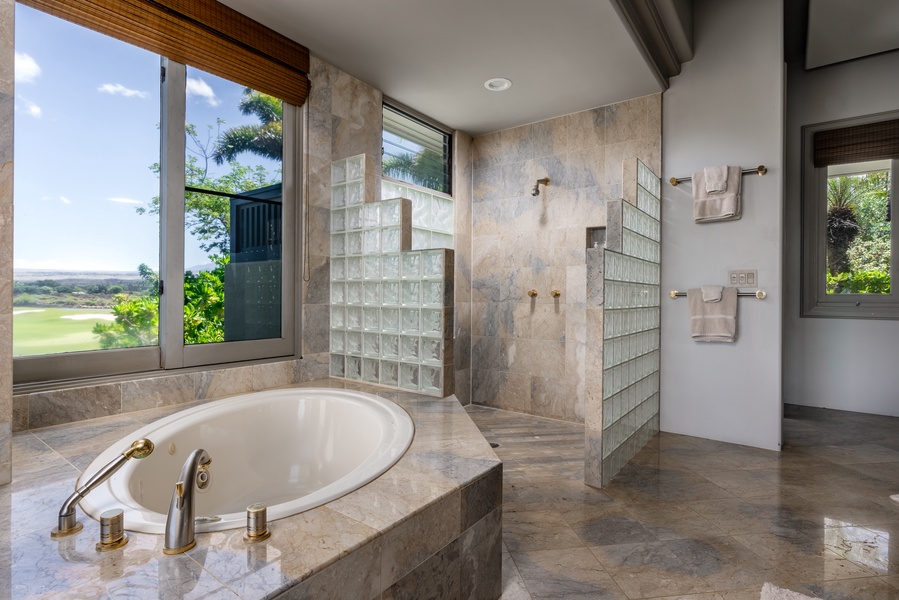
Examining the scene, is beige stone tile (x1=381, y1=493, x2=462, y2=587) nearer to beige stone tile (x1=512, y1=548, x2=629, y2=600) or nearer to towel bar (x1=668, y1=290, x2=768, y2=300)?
beige stone tile (x1=512, y1=548, x2=629, y2=600)

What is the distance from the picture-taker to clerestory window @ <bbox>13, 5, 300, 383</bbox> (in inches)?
74.9

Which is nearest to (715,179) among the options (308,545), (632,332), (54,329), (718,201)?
(718,201)

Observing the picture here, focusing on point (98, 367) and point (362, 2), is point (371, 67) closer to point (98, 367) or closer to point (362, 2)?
point (362, 2)

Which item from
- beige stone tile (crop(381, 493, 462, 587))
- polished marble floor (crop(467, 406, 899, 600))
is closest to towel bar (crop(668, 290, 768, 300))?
polished marble floor (crop(467, 406, 899, 600))

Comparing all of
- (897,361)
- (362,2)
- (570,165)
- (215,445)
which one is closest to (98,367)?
(215,445)

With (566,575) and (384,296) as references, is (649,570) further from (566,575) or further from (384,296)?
(384,296)

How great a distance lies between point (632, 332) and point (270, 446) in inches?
80.6

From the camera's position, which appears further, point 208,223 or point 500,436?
point 500,436

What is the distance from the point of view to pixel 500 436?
3.24 meters

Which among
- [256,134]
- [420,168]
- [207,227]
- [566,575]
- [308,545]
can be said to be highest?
[420,168]

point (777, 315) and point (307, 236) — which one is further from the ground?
point (307, 236)

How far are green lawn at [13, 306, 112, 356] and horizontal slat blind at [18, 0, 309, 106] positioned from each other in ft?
3.87

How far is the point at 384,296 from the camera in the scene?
8.84 ft

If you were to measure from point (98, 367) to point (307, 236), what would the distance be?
1.21m
